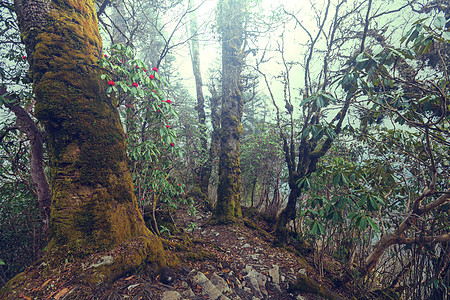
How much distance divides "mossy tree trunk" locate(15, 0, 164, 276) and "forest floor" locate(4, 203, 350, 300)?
26cm

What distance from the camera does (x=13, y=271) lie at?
12.0 feet

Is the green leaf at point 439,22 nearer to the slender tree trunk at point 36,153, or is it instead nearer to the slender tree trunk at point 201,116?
the slender tree trunk at point 36,153

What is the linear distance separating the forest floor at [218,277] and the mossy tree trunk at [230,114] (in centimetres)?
62

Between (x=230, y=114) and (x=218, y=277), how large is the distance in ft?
13.5

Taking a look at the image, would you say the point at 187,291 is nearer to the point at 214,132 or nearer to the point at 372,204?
the point at 372,204

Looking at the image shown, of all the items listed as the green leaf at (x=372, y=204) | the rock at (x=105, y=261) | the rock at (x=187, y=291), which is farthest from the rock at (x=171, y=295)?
the green leaf at (x=372, y=204)

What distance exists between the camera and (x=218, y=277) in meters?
2.52

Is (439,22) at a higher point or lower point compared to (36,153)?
higher

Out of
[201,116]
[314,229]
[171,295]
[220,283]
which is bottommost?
[220,283]

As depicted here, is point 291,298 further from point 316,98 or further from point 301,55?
point 301,55

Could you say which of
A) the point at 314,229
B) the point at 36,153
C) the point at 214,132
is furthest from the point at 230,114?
the point at 36,153

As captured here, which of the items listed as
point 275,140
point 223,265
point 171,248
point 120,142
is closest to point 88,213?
point 120,142

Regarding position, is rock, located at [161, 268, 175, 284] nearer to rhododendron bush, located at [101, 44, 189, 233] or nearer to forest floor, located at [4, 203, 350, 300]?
forest floor, located at [4, 203, 350, 300]

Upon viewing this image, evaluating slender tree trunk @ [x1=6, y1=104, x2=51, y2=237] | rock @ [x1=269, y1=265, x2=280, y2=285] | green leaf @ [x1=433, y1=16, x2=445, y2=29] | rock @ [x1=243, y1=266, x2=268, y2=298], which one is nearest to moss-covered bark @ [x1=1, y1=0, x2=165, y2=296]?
slender tree trunk @ [x1=6, y1=104, x2=51, y2=237]
